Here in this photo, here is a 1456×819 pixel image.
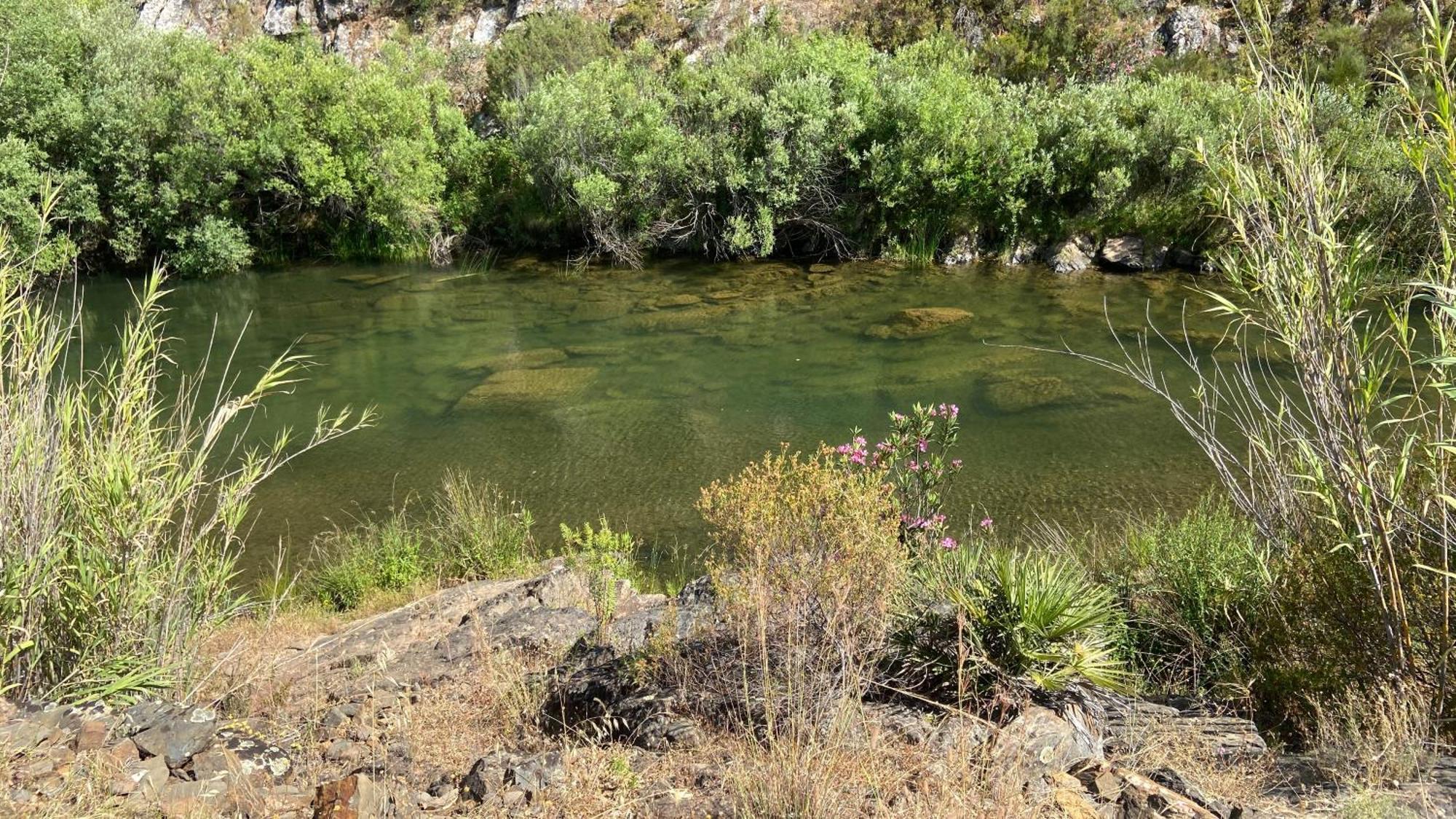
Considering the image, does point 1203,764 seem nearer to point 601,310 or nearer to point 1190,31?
point 601,310

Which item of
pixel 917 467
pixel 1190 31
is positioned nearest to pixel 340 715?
pixel 917 467

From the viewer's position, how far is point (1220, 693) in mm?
4867

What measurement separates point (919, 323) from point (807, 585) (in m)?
13.6

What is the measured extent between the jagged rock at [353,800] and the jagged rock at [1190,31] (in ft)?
97.4

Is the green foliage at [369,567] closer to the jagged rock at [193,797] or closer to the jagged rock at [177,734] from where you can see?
the jagged rock at [177,734]

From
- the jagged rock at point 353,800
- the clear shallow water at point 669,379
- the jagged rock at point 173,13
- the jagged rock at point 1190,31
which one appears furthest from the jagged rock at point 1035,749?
the jagged rock at point 173,13

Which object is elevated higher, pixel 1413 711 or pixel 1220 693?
pixel 1413 711

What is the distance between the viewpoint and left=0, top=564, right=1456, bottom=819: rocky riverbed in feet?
11.5

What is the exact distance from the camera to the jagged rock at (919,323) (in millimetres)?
16609

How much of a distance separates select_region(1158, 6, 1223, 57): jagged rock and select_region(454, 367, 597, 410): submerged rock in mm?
21622

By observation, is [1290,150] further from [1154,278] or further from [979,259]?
[979,259]

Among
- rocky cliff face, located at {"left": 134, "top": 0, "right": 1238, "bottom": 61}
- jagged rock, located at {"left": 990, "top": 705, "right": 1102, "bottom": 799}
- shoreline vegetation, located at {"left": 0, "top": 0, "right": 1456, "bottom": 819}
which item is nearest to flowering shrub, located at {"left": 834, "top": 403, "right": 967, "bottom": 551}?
shoreline vegetation, located at {"left": 0, "top": 0, "right": 1456, "bottom": 819}

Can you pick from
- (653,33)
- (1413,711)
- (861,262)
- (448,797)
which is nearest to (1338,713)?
(1413,711)

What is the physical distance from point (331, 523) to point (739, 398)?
19.4ft
